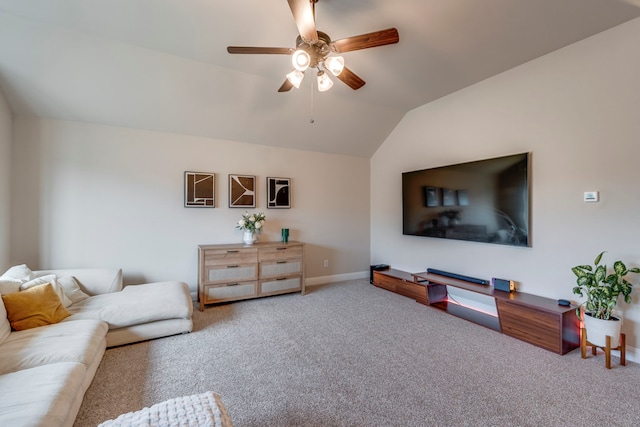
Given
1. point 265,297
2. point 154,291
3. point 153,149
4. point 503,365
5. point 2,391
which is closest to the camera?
point 2,391

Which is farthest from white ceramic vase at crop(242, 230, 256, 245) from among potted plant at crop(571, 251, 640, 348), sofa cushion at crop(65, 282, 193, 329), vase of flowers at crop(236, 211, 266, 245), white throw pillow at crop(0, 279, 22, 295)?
potted plant at crop(571, 251, 640, 348)

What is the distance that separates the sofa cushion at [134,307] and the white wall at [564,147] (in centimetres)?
359

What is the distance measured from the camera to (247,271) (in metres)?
3.84

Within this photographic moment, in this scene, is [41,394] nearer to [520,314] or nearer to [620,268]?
[520,314]

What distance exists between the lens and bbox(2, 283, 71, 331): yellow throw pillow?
214 cm

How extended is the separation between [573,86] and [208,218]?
4.72 m

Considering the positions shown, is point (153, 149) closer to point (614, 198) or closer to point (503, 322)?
point (503, 322)

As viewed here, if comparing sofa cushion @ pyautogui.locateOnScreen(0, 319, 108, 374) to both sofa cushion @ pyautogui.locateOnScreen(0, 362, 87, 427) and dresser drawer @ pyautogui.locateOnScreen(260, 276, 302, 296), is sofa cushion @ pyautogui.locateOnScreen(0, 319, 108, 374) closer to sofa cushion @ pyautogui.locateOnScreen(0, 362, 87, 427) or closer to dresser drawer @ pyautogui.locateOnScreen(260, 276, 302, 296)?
sofa cushion @ pyautogui.locateOnScreen(0, 362, 87, 427)

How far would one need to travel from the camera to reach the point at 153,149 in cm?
373

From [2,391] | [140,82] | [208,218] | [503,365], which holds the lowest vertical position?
[503,365]

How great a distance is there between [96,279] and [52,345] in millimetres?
1382

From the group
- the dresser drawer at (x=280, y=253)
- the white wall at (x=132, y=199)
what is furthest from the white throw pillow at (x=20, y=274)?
the dresser drawer at (x=280, y=253)

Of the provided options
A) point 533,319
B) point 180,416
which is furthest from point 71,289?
point 533,319

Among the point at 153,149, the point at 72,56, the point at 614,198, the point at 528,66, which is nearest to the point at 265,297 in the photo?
the point at 153,149
